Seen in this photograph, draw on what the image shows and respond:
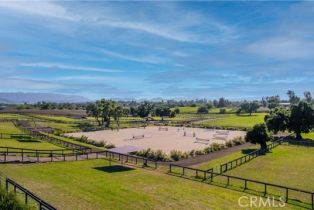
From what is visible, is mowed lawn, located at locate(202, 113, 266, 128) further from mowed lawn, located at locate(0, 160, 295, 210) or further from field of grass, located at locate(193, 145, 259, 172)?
mowed lawn, located at locate(0, 160, 295, 210)

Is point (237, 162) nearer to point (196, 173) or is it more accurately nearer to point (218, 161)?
point (218, 161)

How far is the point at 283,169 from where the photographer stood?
35.0 meters

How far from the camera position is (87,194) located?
22.1 m

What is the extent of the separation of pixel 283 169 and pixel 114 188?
20.5m

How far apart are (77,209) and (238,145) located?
42371mm

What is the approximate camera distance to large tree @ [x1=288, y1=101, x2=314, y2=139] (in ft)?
203

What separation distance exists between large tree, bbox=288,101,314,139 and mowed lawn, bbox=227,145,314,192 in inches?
646

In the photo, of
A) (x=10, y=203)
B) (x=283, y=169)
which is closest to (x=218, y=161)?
(x=283, y=169)

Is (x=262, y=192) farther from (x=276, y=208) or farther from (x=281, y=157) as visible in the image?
(x=281, y=157)

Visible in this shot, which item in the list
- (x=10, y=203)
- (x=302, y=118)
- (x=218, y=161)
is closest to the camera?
(x=10, y=203)

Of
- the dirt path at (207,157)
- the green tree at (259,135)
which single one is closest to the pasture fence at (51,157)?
the dirt path at (207,157)

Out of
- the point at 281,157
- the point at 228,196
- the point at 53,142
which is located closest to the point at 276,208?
the point at 228,196

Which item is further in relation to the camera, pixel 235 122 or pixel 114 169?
pixel 235 122

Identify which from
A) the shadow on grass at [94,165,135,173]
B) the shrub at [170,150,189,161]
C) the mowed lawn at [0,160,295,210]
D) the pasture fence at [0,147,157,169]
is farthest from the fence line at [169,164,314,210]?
the shrub at [170,150,189,161]
